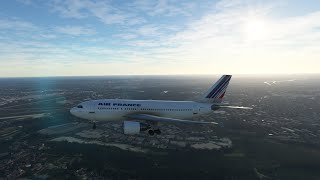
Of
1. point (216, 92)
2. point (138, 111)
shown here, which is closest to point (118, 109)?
point (138, 111)

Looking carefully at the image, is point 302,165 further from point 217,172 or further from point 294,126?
point 294,126

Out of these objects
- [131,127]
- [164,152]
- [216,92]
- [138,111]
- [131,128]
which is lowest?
[164,152]

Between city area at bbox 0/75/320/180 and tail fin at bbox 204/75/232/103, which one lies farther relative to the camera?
city area at bbox 0/75/320/180

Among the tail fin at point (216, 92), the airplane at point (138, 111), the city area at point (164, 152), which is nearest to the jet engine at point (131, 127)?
the airplane at point (138, 111)

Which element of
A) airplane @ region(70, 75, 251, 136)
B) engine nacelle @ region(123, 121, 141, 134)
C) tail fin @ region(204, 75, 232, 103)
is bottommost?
engine nacelle @ region(123, 121, 141, 134)

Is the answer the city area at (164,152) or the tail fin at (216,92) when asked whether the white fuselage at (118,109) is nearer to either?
the tail fin at (216,92)

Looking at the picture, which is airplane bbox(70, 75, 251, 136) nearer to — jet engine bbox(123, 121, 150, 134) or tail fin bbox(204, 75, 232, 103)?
jet engine bbox(123, 121, 150, 134)

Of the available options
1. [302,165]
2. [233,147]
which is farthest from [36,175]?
[302,165]

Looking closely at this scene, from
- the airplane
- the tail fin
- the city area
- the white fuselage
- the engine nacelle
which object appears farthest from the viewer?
the city area

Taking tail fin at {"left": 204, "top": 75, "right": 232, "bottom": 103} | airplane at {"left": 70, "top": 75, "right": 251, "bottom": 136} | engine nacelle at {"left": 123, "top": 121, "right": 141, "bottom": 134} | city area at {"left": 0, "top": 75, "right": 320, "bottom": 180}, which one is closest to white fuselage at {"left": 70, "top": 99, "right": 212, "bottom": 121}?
airplane at {"left": 70, "top": 75, "right": 251, "bottom": 136}

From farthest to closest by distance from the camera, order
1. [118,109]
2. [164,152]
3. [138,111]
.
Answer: [164,152]
[138,111]
[118,109]

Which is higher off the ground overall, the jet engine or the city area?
the jet engine

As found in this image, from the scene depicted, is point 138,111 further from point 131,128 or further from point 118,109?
point 131,128

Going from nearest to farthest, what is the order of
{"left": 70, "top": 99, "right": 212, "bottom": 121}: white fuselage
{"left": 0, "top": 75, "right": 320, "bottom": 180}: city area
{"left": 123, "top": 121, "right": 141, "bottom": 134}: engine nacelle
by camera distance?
{"left": 123, "top": 121, "right": 141, "bottom": 134}: engine nacelle
{"left": 70, "top": 99, "right": 212, "bottom": 121}: white fuselage
{"left": 0, "top": 75, "right": 320, "bottom": 180}: city area
